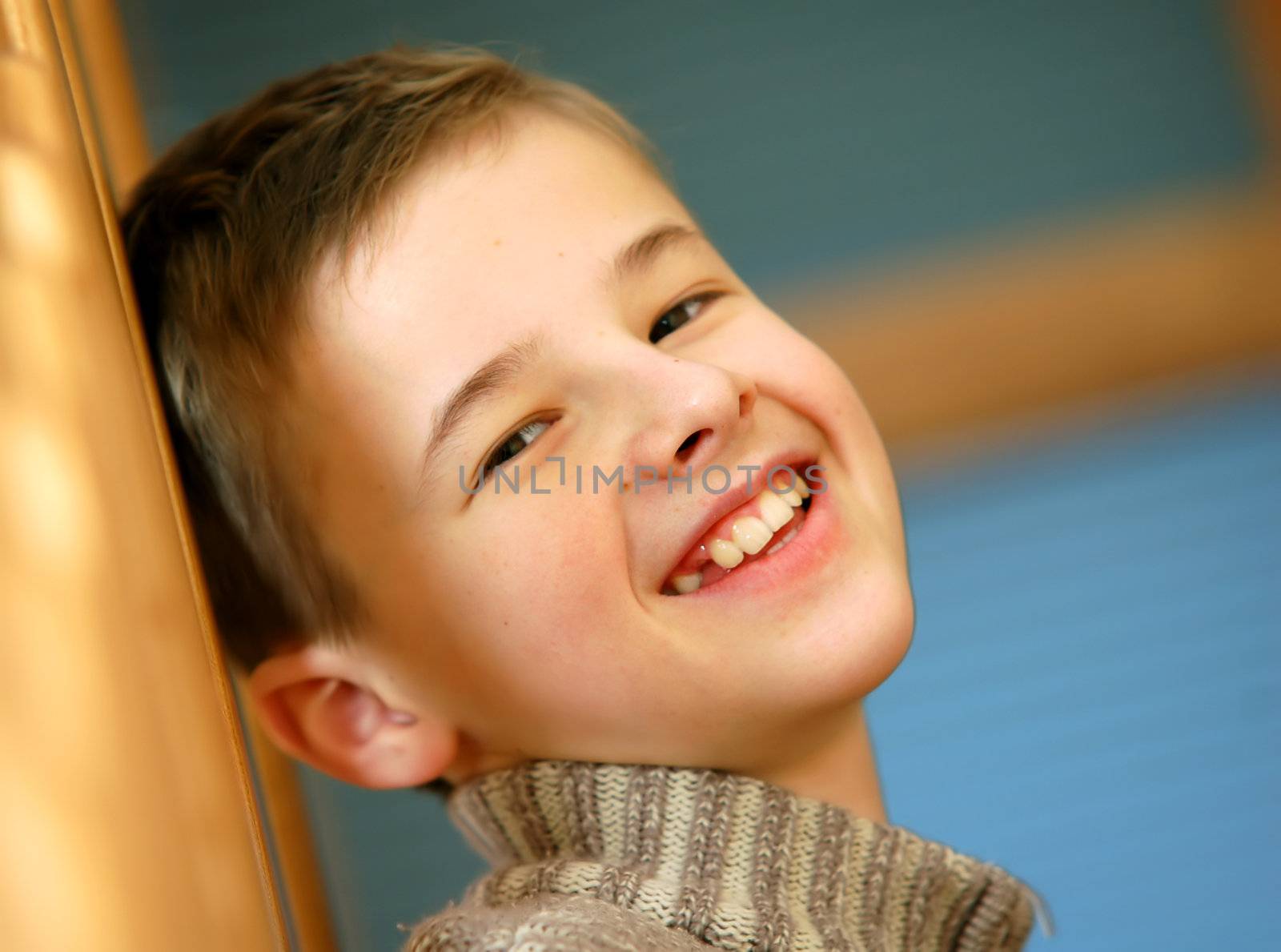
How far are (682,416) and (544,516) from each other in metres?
0.08

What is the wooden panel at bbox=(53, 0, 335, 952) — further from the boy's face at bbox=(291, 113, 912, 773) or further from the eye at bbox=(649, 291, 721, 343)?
the eye at bbox=(649, 291, 721, 343)

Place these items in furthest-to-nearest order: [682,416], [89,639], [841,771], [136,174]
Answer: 1. [136,174]
2. [841,771]
3. [682,416]
4. [89,639]

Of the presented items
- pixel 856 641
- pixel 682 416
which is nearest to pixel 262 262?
pixel 682 416

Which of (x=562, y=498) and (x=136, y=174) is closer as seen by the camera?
(x=562, y=498)

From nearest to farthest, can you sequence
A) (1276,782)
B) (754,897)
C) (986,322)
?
1. (754,897)
2. (1276,782)
3. (986,322)

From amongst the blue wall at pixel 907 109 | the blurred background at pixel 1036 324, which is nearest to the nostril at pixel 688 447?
the blurred background at pixel 1036 324

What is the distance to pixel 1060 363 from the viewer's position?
184 centimetres

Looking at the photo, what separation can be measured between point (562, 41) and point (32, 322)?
1.66 m

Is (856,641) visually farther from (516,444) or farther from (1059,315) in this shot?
(1059,315)

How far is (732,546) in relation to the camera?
66 cm

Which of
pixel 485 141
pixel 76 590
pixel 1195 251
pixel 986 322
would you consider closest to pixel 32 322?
pixel 76 590

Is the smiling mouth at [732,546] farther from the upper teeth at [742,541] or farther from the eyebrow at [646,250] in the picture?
the eyebrow at [646,250]

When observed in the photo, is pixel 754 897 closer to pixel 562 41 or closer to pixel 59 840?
pixel 59 840

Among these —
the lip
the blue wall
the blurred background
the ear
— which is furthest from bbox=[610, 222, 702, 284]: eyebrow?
the blue wall
